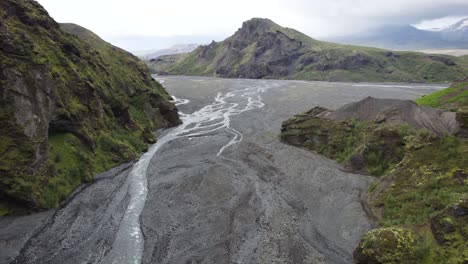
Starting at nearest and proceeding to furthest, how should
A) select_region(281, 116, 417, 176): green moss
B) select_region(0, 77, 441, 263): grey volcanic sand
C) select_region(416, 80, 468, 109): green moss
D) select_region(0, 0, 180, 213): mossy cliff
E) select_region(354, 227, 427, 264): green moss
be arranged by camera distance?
select_region(354, 227, 427, 264): green moss, select_region(0, 77, 441, 263): grey volcanic sand, select_region(0, 0, 180, 213): mossy cliff, select_region(281, 116, 417, 176): green moss, select_region(416, 80, 468, 109): green moss

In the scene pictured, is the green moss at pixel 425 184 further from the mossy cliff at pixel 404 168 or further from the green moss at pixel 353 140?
the green moss at pixel 353 140

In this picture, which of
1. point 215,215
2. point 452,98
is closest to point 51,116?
point 215,215

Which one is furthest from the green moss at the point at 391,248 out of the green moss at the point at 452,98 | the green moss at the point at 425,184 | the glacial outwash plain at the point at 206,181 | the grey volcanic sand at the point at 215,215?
the green moss at the point at 452,98

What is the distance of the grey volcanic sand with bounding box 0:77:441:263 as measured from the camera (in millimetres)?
31656

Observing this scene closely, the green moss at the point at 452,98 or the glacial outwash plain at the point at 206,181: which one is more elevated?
the green moss at the point at 452,98

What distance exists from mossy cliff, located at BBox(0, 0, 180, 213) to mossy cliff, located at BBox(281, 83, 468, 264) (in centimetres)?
3343

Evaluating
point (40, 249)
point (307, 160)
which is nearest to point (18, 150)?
point (40, 249)

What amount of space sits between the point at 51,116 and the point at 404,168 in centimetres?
4855

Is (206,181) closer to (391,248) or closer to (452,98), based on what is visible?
(391,248)

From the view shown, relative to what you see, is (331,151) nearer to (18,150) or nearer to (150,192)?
(150,192)

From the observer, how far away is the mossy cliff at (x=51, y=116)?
4134cm

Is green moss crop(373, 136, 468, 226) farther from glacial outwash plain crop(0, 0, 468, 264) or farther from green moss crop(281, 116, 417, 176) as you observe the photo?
green moss crop(281, 116, 417, 176)

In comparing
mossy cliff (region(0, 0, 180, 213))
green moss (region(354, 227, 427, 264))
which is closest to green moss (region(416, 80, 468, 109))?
green moss (region(354, 227, 427, 264))

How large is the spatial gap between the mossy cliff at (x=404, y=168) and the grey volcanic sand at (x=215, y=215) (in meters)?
2.94
